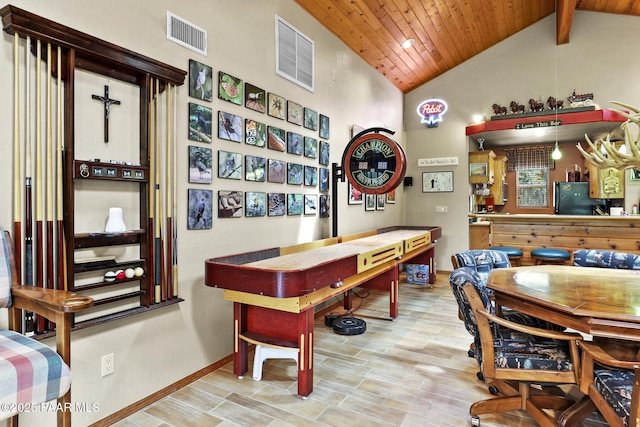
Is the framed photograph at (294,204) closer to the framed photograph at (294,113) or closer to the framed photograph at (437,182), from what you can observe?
the framed photograph at (294,113)

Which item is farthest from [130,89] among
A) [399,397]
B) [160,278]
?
[399,397]

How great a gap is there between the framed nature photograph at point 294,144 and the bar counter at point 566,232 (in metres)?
3.31

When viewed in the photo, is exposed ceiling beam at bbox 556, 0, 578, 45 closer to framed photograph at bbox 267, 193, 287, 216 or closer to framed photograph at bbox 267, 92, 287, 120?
framed photograph at bbox 267, 92, 287, 120

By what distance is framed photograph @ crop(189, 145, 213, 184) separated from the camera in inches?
111

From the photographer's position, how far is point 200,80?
9.40 feet

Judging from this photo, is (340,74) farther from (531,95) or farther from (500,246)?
(531,95)

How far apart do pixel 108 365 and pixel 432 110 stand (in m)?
6.54

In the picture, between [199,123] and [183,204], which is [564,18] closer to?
[199,123]

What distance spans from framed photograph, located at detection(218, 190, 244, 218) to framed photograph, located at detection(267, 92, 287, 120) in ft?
3.08

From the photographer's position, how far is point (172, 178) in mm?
2668

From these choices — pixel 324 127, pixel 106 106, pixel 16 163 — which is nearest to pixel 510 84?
pixel 324 127

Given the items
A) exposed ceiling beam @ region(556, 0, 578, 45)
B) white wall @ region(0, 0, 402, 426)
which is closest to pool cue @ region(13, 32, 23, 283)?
white wall @ region(0, 0, 402, 426)

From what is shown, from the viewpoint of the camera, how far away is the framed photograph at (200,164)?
281 cm

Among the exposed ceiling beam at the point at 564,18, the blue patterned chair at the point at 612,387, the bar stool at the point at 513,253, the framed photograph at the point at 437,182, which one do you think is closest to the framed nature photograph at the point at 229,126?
the blue patterned chair at the point at 612,387
